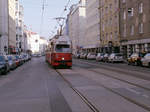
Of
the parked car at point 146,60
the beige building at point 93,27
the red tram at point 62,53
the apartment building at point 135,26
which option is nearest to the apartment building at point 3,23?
the beige building at point 93,27

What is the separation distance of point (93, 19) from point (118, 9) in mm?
22687

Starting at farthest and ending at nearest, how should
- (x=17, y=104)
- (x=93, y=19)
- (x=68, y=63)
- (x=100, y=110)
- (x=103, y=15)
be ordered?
(x=93, y=19)
(x=103, y=15)
(x=68, y=63)
(x=17, y=104)
(x=100, y=110)

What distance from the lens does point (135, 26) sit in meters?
40.2

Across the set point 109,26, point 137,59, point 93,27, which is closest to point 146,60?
point 137,59

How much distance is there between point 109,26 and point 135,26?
14.8 m

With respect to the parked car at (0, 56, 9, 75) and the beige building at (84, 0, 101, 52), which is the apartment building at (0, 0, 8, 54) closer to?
the beige building at (84, 0, 101, 52)

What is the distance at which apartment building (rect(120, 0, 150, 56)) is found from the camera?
36.8 metres

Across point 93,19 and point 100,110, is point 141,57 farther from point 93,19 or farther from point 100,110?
point 93,19

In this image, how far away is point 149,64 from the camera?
78.5 ft

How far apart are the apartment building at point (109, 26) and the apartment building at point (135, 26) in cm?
288

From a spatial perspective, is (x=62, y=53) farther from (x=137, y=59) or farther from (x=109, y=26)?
(x=109, y=26)

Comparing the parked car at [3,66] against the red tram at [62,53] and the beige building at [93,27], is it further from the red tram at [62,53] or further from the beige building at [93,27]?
the beige building at [93,27]

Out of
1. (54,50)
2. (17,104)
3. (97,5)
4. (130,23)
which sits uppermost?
(97,5)

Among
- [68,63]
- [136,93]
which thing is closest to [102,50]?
[68,63]
